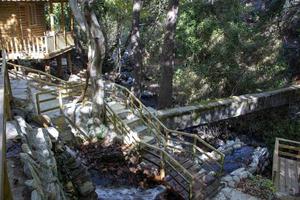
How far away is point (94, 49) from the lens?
9547mm

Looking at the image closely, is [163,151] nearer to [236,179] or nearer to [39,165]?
[236,179]

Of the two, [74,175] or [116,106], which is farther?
[116,106]

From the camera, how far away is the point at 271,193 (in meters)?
9.27

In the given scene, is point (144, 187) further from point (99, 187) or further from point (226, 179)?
point (226, 179)

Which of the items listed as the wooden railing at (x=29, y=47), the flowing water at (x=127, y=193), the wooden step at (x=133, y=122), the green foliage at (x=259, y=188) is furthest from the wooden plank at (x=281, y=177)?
the wooden railing at (x=29, y=47)

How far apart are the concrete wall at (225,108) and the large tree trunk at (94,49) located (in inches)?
118

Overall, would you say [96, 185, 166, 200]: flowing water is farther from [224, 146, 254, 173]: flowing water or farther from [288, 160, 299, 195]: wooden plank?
[224, 146, 254, 173]: flowing water

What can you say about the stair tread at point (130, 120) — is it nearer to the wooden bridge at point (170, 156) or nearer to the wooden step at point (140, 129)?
the wooden bridge at point (170, 156)

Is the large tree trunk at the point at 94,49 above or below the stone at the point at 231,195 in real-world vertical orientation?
above

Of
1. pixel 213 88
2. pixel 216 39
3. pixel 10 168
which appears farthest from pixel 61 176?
pixel 216 39

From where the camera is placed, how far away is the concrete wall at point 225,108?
13.0 m

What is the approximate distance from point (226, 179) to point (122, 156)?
3.36 meters

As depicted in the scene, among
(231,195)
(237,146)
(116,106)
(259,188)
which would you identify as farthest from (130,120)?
(237,146)

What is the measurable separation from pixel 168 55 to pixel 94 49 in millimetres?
4779
